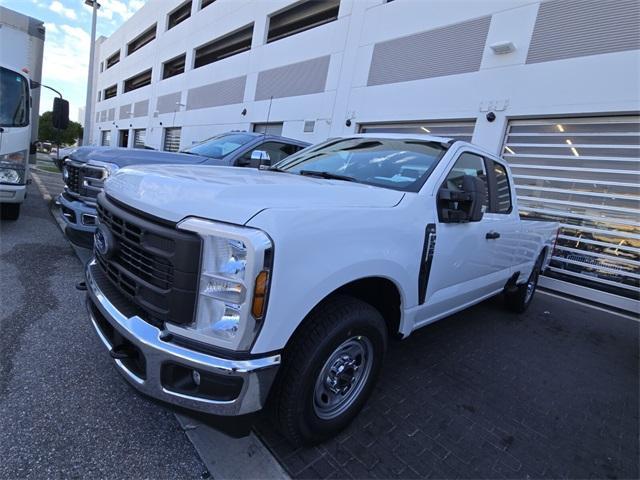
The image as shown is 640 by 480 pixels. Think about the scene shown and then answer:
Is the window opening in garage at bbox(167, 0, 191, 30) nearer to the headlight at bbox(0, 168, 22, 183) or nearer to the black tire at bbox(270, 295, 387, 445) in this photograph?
the headlight at bbox(0, 168, 22, 183)

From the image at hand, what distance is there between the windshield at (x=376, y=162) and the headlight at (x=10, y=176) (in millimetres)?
4376

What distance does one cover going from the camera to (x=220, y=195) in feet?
5.53

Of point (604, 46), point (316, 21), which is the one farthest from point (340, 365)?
point (316, 21)

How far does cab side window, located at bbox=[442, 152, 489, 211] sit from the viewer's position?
112 inches

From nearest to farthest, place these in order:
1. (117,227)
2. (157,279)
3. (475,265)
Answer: (157,279) → (117,227) → (475,265)

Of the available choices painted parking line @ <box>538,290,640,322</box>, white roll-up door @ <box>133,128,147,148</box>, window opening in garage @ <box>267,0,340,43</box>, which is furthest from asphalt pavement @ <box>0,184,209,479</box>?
white roll-up door @ <box>133,128,147,148</box>

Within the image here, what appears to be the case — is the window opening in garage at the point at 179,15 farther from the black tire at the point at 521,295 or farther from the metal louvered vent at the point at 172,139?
the black tire at the point at 521,295

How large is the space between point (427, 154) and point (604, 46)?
6.89 metres

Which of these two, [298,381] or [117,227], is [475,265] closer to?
[298,381]

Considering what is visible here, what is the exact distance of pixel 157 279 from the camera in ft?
5.66

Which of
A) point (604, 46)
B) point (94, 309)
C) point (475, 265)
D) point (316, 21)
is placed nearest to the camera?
point (94, 309)

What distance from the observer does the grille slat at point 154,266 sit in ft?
5.26

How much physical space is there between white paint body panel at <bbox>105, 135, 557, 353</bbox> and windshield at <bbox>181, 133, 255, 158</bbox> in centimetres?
322

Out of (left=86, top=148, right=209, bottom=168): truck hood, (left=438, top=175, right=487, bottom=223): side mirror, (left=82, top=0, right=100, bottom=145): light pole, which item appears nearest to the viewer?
(left=438, top=175, right=487, bottom=223): side mirror
